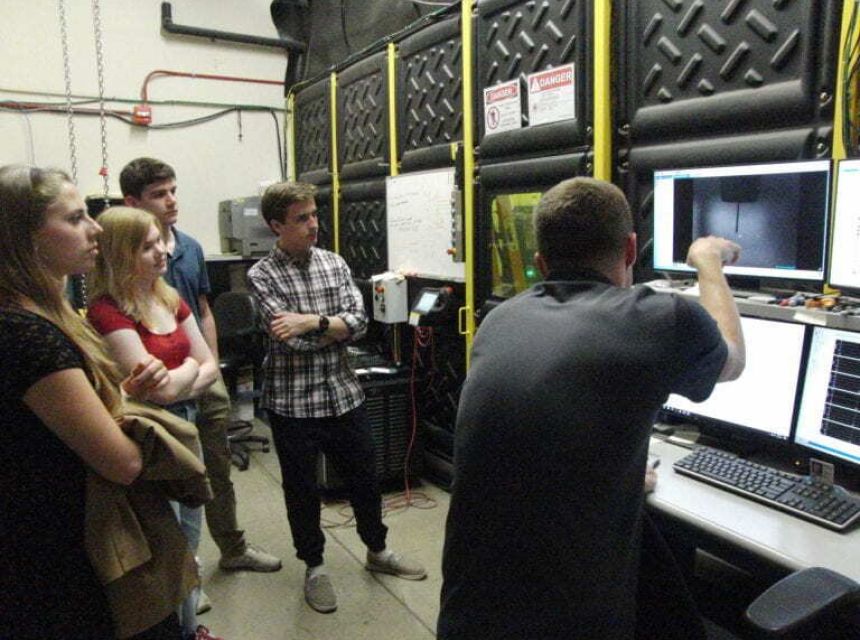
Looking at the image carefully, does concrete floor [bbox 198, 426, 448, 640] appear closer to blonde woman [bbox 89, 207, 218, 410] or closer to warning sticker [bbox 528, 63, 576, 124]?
blonde woman [bbox 89, 207, 218, 410]

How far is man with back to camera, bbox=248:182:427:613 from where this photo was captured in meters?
2.36

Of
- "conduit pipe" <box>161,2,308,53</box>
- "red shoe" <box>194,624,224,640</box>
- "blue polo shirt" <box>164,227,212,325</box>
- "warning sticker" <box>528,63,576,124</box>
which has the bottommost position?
"red shoe" <box>194,624,224,640</box>

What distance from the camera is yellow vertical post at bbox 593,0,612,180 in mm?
2318

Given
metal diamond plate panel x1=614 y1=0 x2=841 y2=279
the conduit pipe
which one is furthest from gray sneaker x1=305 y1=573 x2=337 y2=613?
the conduit pipe

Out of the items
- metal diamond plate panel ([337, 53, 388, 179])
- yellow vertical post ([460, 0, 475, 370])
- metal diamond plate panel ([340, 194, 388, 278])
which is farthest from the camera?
metal diamond plate panel ([340, 194, 388, 278])

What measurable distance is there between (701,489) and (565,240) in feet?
2.63

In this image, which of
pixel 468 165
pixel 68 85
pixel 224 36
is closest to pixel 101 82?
pixel 68 85

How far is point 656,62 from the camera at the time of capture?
2193 mm

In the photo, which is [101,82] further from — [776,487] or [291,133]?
[776,487]

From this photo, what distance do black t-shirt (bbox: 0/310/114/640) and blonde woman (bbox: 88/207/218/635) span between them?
0.53 meters

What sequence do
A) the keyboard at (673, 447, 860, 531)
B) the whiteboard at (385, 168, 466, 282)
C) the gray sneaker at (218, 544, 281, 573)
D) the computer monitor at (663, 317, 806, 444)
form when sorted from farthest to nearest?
the whiteboard at (385, 168, 466, 282) → the gray sneaker at (218, 544, 281, 573) → the computer monitor at (663, 317, 806, 444) → the keyboard at (673, 447, 860, 531)

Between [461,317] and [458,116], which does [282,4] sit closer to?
[458,116]

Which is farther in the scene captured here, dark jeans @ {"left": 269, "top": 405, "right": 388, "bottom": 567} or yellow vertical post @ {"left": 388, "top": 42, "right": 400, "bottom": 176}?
yellow vertical post @ {"left": 388, "top": 42, "right": 400, "bottom": 176}

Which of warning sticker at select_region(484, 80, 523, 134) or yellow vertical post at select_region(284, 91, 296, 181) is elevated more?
yellow vertical post at select_region(284, 91, 296, 181)
